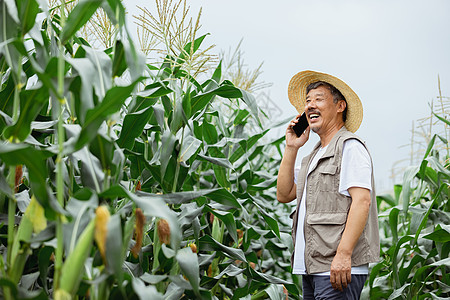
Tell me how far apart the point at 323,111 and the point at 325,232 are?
67 centimetres

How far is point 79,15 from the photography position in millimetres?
1475

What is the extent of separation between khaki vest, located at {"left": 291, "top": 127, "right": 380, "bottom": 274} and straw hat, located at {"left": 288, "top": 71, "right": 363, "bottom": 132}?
280mm

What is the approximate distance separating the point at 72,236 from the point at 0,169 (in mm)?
417

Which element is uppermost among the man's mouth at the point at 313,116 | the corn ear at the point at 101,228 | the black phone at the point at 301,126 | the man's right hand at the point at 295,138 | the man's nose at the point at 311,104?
the man's nose at the point at 311,104

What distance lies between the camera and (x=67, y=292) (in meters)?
1.29

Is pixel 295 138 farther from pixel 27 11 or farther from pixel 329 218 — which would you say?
pixel 27 11

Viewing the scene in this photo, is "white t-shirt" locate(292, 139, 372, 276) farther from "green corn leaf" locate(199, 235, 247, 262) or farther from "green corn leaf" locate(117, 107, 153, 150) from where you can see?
"green corn leaf" locate(117, 107, 153, 150)

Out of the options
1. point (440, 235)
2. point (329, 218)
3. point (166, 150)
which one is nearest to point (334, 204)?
point (329, 218)

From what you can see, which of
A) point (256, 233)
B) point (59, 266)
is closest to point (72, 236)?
point (59, 266)

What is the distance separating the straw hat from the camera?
279cm

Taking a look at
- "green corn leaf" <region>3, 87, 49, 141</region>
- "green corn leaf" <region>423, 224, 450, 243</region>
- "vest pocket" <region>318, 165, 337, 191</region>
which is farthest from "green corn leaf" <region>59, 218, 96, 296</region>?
"green corn leaf" <region>423, 224, 450, 243</region>

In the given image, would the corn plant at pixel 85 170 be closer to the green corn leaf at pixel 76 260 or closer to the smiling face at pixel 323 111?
the green corn leaf at pixel 76 260

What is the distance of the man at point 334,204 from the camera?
2.37 metres

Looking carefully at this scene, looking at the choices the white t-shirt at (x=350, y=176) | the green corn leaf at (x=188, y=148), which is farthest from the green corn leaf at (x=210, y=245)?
the white t-shirt at (x=350, y=176)
